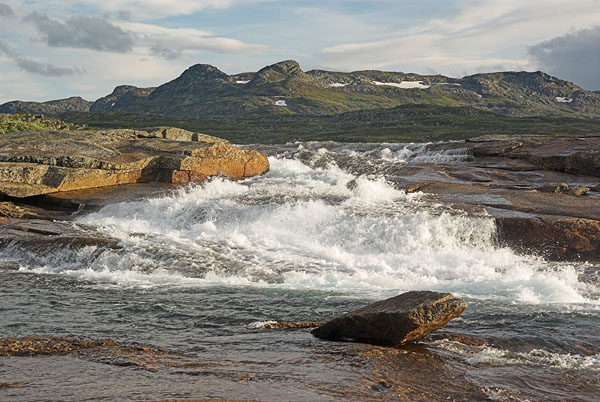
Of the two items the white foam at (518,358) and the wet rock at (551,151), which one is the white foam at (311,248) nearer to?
the white foam at (518,358)

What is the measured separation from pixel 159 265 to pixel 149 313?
549cm

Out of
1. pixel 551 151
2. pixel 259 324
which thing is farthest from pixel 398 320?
pixel 551 151

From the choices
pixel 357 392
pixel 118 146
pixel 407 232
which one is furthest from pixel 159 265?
pixel 118 146

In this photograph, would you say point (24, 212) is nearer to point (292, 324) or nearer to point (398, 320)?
point (292, 324)

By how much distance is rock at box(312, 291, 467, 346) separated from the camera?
10547 mm

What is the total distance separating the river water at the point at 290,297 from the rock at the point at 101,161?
3.60 meters

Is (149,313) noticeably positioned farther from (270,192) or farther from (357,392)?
(270,192)

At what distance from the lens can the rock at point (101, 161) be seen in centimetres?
2816

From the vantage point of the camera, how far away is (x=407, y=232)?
2141 centimetres

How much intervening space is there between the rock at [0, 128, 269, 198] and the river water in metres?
3.60

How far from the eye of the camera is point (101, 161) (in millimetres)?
30531

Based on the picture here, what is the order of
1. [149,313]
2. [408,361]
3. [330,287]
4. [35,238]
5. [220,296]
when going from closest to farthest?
[408,361]
[149,313]
[220,296]
[330,287]
[35,238]

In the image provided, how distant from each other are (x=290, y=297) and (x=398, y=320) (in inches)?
208

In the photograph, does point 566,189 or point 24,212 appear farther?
point 566,189
